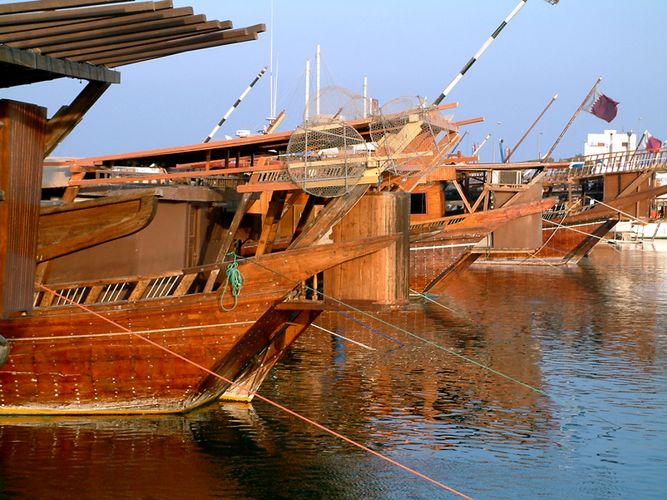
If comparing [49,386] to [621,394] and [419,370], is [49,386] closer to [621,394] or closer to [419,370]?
[419,370]

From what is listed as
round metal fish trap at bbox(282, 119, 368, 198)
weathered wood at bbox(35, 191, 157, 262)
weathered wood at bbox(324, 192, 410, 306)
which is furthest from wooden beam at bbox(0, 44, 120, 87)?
weathered wood at bbox(324, 192, 410, 306)

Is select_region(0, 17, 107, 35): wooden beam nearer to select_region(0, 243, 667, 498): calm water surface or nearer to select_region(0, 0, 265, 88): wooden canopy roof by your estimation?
select_region(0, 0, 265, 88): wooden canopy roof

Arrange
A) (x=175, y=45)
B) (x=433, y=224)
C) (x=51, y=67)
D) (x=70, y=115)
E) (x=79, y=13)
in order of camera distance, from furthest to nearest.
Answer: (x=433, y=224)
(x=70, y=115)
(x=175, y=45)
(x=51, y=67)
(x=79, y=13)

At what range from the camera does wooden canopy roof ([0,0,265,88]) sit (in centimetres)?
935

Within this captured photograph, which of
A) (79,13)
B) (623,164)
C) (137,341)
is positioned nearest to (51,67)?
(79,13)

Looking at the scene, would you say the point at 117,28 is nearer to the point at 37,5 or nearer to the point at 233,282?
the point at 37,5

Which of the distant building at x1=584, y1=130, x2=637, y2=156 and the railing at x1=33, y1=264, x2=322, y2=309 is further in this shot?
the distant building at x1=584, y1=130, x2=637, y2=156

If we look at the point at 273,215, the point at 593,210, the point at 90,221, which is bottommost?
the point at 90,221

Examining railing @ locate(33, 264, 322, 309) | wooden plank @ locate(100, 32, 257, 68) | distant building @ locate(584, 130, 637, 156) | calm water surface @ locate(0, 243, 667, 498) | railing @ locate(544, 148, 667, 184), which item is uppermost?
distant building @ locate(584, 130, 637, 156)

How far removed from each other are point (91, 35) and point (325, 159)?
14.9 feet

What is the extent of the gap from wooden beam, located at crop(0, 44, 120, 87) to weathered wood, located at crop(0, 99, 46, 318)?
47 centimetres

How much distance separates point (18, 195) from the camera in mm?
11094

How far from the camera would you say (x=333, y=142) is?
13867mm

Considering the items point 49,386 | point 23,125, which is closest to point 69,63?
point 23,125
